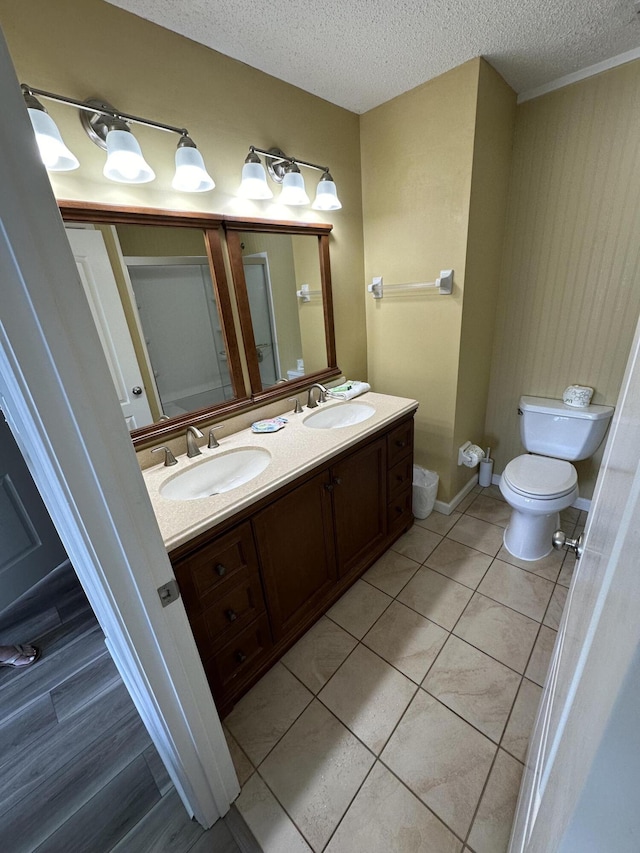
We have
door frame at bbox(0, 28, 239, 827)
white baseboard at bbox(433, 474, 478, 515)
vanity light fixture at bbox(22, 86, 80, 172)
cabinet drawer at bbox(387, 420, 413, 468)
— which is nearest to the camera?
door frame at bbox(0, 28, 239, 827)

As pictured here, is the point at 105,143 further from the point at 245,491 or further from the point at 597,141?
the point at 597,141

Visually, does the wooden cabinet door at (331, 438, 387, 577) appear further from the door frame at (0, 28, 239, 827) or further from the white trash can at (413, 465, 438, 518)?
the door frame at (0, 28, 239, 827)

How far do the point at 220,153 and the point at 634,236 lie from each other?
6.68ft

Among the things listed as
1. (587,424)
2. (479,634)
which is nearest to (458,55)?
(587,424)

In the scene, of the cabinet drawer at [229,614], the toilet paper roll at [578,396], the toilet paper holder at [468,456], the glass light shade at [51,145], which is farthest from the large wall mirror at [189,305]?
the toilet paper roll at [578,396]

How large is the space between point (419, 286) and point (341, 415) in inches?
33.9

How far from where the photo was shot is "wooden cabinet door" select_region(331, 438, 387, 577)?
1.57 meters

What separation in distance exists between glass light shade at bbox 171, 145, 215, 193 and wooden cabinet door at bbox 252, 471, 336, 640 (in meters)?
1.23

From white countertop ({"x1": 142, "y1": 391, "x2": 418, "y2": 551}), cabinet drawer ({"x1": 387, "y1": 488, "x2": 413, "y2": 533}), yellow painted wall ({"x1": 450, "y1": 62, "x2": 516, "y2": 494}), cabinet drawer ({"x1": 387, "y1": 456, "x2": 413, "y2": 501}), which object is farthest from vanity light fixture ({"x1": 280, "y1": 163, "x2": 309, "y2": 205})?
cabinet drawer ({"x1": 387, "y1": 488, "x2": 413, "y2": 533})

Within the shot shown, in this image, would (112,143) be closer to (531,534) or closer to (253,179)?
(253,179)

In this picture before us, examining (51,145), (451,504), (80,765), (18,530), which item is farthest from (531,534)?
(18,530)

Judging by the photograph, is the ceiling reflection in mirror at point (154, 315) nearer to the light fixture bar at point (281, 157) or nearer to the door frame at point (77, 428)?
the light fixture bar at point (281, 157)

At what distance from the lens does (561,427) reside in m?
2.03

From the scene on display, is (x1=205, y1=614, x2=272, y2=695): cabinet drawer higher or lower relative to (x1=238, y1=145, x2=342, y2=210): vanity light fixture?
lower
